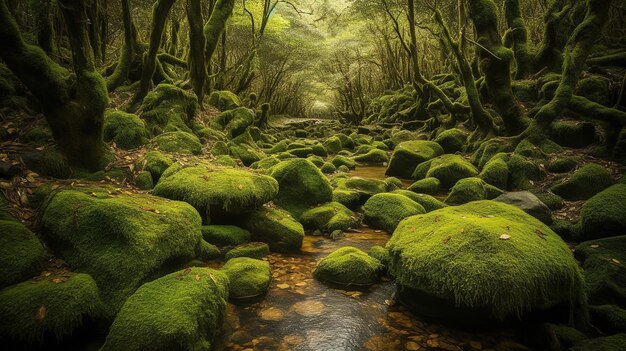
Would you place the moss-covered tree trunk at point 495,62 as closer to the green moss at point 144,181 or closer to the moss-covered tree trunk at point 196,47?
the moss-covered tree trunk at point 196,47

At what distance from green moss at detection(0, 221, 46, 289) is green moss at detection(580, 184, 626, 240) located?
673 centimetres

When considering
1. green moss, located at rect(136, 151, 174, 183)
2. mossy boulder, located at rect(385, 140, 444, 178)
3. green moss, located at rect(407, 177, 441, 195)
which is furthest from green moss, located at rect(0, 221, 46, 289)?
mossy boulder, located at rect(385, 140, 444, 178)

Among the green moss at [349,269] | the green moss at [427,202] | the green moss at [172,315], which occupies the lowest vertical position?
the green moss at [349,269]

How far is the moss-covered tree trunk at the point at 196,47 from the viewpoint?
1020 cm

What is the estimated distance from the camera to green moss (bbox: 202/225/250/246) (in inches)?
190

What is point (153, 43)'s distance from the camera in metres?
8.46

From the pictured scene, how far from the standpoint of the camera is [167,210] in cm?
380

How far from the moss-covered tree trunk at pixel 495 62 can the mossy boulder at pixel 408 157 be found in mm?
2420

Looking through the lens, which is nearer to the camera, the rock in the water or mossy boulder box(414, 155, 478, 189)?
the rock in the water

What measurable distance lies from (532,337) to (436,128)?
40.7 feet

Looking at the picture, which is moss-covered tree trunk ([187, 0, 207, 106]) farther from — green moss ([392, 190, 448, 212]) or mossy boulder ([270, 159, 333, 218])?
green moss ([392, 190, 448, 212])

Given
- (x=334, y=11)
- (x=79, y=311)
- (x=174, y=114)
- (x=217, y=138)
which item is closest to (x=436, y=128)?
(x=217, y=138)

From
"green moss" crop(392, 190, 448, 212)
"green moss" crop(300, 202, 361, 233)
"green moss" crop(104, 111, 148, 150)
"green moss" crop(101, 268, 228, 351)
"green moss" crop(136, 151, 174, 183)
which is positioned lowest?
"green moss" crop(300, 202, 361, 233)

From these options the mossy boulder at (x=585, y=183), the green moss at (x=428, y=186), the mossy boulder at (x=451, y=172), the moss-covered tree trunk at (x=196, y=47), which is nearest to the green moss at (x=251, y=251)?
the green moss at (x=428, y=186)
